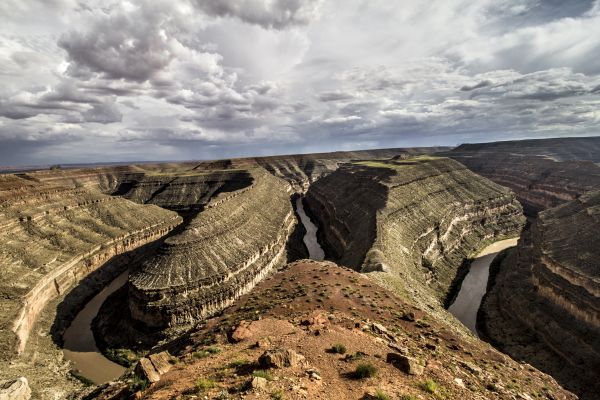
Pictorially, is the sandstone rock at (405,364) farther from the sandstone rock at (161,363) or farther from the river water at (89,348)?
the river water at (89,348)

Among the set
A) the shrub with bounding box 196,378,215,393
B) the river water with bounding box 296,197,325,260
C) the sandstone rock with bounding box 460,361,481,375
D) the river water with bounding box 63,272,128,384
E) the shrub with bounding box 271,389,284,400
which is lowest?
the river water with bounding box 296,197,325,260

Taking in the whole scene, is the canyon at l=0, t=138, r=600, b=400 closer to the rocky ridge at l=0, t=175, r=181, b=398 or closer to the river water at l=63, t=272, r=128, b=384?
the rocky ridge at l=0, t=175, r=181, b=398

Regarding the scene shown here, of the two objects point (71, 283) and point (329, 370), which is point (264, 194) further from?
point (329, 370)

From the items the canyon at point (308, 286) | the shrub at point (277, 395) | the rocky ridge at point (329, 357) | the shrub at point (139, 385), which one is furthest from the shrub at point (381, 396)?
the shrub at point (139, 385)

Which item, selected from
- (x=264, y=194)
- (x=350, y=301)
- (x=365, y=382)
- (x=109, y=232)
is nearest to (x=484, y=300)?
(x=350, y=301)

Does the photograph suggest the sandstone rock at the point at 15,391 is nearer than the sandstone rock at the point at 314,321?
No

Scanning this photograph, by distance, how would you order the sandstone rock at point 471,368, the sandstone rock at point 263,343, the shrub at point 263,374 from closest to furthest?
1. the shrub at point 263,374
2. the sandstone rock at point 263,343
3. the sandstone rock at point 471,368

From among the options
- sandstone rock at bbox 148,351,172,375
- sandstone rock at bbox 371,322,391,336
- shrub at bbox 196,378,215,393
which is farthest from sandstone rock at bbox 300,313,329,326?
shrub at bbox 196,378,215,393

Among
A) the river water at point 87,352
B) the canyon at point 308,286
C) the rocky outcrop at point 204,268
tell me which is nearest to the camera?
the canyon at point 308,286
